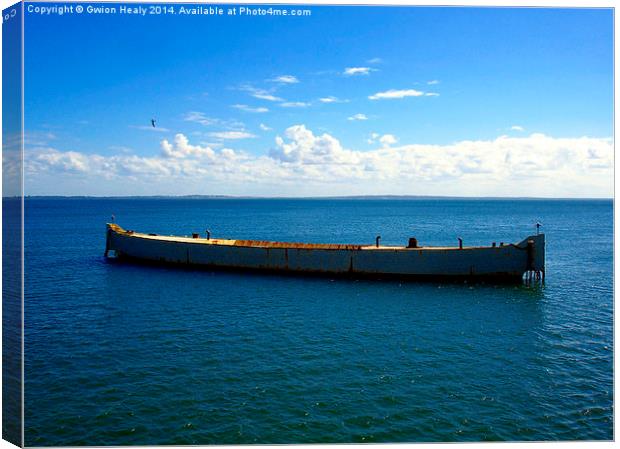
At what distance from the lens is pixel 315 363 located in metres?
26.2

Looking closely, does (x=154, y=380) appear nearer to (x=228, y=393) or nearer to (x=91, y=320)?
(x=228, y=393)

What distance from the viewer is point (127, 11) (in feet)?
62.3

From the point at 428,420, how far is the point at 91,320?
25621 millimetres

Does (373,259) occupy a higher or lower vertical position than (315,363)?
higher

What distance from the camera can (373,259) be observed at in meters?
51.1

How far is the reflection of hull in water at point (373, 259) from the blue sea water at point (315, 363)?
3260 millimetres

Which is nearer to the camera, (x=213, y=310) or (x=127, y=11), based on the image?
(x=127, y=11)

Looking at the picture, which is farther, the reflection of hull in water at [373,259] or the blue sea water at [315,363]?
the reflection of hull in water at [373,259]

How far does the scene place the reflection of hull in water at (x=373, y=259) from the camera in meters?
49.4

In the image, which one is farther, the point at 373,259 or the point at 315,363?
the point at 373,259

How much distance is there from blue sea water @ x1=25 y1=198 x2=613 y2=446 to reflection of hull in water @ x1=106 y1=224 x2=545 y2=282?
3260 millimetres

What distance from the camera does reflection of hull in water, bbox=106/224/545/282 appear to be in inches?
1944

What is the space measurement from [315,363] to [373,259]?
26040mm

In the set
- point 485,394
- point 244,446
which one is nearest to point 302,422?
point 244,446
